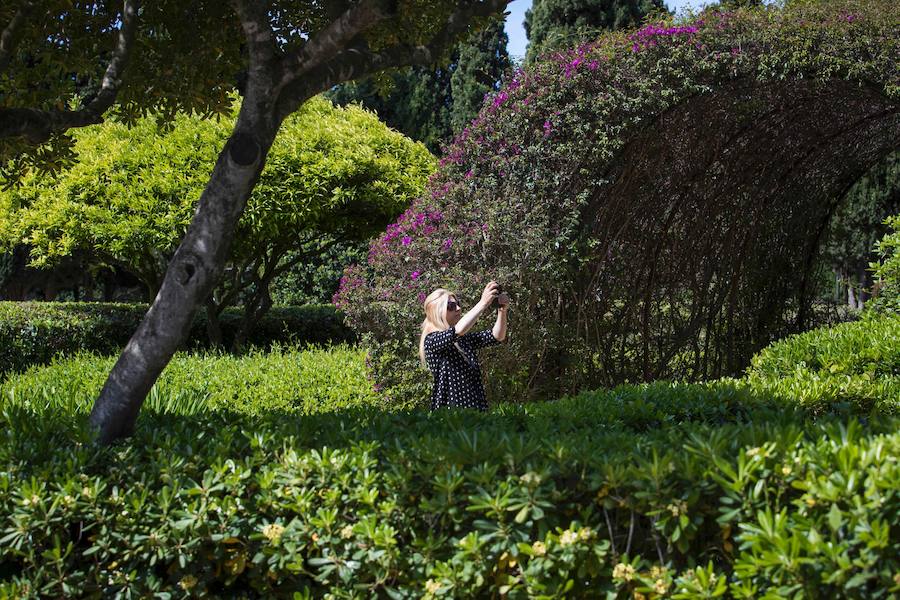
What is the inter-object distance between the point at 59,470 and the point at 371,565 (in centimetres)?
123

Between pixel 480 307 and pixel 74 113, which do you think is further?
pixel 480 307

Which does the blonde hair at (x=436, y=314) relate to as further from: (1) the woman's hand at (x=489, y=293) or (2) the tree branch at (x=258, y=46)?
(2) the tree branch at (x=258, y=46)

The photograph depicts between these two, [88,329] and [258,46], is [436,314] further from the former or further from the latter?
[88,329]

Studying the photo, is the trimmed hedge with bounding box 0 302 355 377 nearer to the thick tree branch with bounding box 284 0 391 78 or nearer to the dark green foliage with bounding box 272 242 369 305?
the dark green foliage with bounding box 272 242 369 305

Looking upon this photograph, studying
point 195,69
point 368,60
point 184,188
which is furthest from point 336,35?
point 184,188

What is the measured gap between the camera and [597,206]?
6793 mm

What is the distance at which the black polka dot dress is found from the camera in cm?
470

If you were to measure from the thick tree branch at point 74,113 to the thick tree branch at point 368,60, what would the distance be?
42.7 inches

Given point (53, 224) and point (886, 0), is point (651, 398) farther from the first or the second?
point (53, 224)

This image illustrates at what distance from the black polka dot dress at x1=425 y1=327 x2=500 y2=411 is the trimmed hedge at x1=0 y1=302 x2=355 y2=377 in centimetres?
766

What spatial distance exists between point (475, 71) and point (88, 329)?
1394cm

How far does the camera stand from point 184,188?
9.96 metres

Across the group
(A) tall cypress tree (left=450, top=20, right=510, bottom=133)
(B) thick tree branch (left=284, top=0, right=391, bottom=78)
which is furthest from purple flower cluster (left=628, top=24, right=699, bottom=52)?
(A) tall cypress tree (left=450, top=20, right=510, bottom=133)

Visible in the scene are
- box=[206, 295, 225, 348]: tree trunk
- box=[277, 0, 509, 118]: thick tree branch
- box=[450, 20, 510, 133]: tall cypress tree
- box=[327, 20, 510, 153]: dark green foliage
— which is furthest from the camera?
box=[327, 20, 510, 153]: dark green foliage
